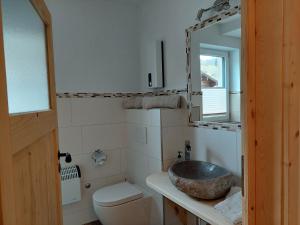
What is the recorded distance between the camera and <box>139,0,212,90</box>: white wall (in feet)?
6.63

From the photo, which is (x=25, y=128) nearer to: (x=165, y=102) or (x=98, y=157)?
(x=165, y=102)

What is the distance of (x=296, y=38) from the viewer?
0.72 meters

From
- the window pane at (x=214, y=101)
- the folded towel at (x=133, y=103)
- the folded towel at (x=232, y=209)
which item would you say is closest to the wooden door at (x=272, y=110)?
the folded towel at (x=232, y=209)

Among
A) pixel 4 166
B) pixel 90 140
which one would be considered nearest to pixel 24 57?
pixel 4 166

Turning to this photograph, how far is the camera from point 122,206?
2.09m

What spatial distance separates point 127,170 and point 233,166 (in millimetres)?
1407

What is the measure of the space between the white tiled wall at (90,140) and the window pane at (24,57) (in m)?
1.20

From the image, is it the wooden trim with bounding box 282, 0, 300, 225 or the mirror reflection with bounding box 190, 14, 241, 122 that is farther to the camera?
the mirror reflection with bounding box 190, 14, 241, 122

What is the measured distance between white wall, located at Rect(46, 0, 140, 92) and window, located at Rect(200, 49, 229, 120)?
1.03 meters

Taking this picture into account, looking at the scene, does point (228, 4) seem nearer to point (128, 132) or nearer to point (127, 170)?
point (128, 132)

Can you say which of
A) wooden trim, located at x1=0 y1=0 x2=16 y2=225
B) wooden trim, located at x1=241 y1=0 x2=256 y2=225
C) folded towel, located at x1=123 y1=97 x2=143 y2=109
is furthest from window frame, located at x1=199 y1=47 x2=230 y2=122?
wooden trim, located at x1=0 y1=0 x2=16 y2=225

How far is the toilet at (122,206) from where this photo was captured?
80.7 inches

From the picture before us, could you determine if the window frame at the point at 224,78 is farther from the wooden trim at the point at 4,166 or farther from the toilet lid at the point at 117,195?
the wooden trim at the point at 4,166

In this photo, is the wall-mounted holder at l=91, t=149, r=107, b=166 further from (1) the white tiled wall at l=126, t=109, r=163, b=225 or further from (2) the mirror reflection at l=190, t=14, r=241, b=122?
(2) the mirror reflection at l=190, t=14, r=241, b=122
